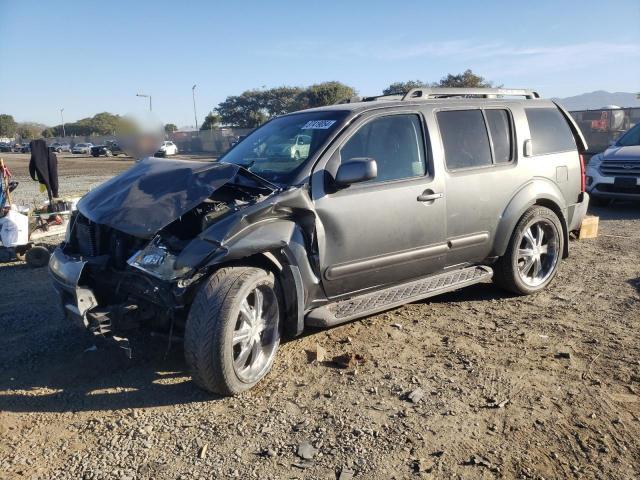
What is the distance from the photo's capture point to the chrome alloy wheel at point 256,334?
3562mm

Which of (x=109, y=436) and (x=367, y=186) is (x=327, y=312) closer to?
(x=367, y=186)

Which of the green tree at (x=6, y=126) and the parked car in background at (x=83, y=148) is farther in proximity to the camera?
the green tree at (x=6, y=126)

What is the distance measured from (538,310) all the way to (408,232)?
5.31 ft

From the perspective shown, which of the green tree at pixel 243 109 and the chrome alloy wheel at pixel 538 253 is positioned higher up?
the green tree at pixel 243 109

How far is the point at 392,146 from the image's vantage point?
4469mm

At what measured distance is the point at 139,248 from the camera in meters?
3.73

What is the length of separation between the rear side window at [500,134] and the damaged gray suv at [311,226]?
0.01 m

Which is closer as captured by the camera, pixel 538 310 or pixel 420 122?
pixel 420 122

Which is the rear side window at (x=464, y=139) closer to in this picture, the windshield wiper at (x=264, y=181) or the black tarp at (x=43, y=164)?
the windshield wiper at (x=264, y=181)

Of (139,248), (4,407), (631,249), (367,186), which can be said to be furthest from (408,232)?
(631,249)

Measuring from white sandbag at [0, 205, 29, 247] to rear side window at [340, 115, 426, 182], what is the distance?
5.10 metres

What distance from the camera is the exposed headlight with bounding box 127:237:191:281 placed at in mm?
3350

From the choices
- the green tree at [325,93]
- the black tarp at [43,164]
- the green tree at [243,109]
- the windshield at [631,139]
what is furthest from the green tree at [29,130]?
the windshield at [631,139]

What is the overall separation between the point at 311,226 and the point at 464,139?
6.16ft
